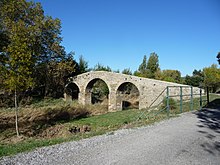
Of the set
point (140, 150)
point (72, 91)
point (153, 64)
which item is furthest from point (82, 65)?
point (140, 150)

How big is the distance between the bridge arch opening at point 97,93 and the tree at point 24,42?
4820 millimetres

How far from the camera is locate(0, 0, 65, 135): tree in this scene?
7.85 m

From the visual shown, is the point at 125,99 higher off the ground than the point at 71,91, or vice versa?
the point at 71,91

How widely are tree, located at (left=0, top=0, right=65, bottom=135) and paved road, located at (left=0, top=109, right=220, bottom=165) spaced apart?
191 inches

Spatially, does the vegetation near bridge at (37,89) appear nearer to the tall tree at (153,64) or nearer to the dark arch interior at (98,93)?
the dark arch interior at (98,93)

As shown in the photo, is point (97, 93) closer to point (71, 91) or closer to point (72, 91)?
point (72, 91)

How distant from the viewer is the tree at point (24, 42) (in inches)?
309

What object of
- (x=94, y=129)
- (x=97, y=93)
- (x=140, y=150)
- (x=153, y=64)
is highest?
(x=153, y=64)

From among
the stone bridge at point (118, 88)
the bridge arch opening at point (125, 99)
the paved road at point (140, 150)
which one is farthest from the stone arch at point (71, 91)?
the paved road at point (140, 150)

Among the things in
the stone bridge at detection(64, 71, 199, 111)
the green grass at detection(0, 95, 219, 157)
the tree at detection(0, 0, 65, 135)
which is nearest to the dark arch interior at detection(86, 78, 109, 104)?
the stone bridge at detection(64, 71, 199, 111)

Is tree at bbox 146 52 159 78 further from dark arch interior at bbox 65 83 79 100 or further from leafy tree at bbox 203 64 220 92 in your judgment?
dark arch interior at bbox 65 83 79 100

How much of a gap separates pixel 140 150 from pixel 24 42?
22.9ft

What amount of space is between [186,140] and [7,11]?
14927 millimetres

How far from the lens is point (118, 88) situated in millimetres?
18328
